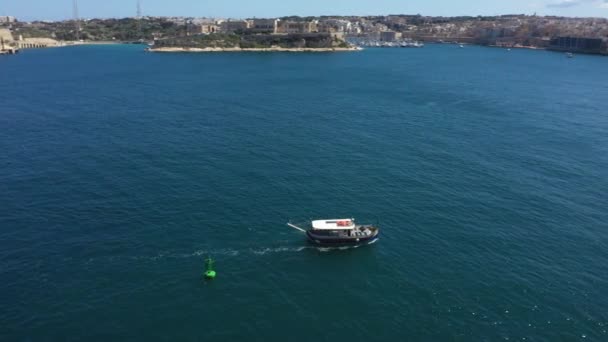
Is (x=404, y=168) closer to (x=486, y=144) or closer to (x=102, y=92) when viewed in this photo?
(x=486, y=144)

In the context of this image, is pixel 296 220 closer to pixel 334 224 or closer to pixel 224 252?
pixel 334 224

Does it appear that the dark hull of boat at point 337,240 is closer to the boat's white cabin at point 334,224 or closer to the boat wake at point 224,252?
the boat wake at point 224,252

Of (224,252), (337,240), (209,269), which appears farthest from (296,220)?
(209,269)

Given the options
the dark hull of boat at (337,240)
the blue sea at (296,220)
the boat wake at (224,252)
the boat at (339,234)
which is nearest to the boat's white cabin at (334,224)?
the boat at (339,234)


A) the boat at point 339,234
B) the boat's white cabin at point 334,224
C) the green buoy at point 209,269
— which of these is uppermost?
the boat's white cabin at point 334,224

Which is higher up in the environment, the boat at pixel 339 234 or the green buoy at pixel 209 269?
the boat at pixel 339 234

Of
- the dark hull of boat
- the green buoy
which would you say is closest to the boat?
the dark hull of boat

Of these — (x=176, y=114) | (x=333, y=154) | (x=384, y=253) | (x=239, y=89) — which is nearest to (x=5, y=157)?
(x=176, y=114)

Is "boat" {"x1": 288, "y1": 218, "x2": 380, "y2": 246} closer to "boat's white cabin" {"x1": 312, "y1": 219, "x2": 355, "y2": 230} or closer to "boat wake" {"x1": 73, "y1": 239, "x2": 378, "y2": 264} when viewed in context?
"boat's white cabin" {"x1": 312, "y1": 219, "x2": 355, "y2": 230}
